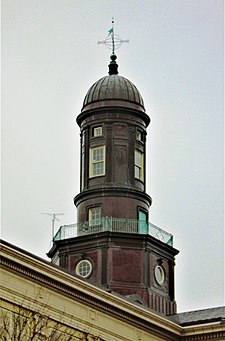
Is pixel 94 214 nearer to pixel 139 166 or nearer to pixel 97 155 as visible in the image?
pixel 97 155

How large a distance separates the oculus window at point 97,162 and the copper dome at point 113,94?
2.98 m

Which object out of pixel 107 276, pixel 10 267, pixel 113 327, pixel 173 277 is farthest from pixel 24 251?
pixel 173 277

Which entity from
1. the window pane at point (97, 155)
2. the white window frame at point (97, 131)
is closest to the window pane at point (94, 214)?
the window pane at point (97, 155)

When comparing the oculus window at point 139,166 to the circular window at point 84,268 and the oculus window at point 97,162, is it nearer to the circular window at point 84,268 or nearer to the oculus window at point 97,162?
the oculus window at point 97,162

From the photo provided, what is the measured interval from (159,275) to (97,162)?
315 inches

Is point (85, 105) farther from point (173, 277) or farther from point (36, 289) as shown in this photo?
point (36, 289)

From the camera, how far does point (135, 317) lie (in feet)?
186

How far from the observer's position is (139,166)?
69250 mm

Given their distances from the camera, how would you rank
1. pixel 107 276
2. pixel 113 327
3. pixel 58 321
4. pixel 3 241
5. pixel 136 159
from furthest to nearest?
1. pixel 136 159
2. pixel 107 276
3. pixel 113 327
4. pixel 58 321
5. pixel 3 241

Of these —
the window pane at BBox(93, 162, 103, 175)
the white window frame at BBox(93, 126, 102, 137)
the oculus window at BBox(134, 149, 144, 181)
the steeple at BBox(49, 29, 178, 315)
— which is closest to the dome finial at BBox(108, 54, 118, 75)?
the steeple at BBox(49, 29, 178, 315)

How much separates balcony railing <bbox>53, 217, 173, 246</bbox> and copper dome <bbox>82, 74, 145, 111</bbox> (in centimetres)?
787

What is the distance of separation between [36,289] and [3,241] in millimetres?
3678

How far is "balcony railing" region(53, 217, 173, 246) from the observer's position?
65.9 meters

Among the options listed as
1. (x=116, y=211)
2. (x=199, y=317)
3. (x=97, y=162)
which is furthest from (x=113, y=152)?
(x=199, y=317)
